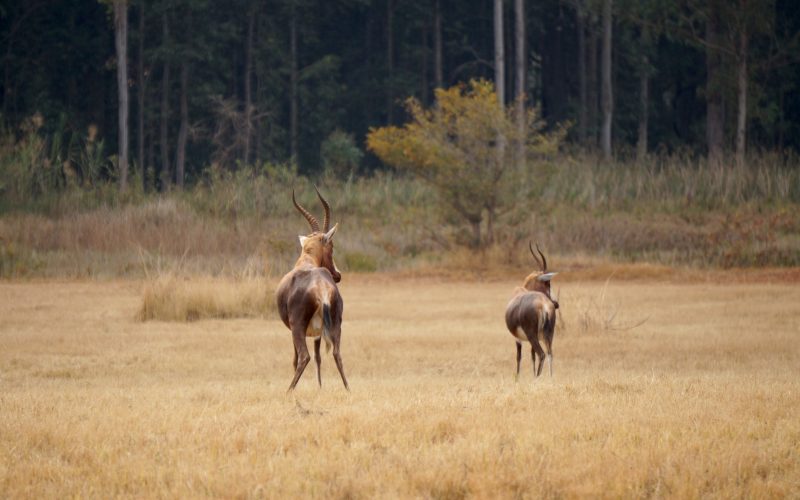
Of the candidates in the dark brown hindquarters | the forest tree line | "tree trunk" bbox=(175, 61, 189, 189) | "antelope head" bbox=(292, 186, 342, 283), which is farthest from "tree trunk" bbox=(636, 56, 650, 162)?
the dark brown hindquarters

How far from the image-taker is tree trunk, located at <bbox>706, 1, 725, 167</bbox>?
41.2 m

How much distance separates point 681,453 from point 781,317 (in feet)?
39.4

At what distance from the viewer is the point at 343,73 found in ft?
192

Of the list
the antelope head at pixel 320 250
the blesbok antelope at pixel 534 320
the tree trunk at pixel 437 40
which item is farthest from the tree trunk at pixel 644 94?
the antelope head at pixel 320 250

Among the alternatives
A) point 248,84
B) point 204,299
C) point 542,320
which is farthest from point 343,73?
point 542,320

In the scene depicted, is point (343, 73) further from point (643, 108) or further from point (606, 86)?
point (606, 86)

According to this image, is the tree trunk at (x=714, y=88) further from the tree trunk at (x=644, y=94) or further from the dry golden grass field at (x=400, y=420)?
the dry golden grass field at (x=400, y=420)

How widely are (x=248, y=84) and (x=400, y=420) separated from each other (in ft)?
141

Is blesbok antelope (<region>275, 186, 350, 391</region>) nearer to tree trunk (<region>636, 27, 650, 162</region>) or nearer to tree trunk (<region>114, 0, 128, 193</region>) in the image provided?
tree trunk (<region>114, 0, 128, 193</region>)

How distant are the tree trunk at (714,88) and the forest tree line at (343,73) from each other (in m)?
0.08

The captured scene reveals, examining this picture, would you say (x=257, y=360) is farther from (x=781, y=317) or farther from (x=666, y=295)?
(x=666, y=295)

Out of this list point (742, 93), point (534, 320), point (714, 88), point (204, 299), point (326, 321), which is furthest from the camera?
point (714, 88)

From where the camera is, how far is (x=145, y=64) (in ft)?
163

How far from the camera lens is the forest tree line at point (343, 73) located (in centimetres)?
4503
